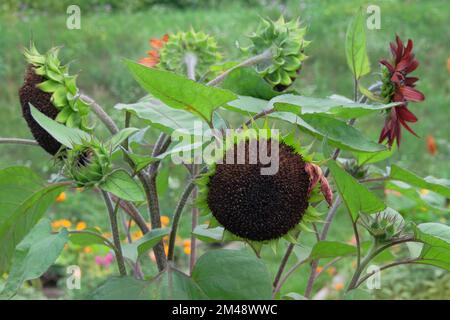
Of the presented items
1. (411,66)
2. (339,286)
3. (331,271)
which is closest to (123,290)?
(411,66)

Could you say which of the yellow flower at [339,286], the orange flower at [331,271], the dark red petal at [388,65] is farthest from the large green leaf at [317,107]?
the orange flower at [331,271]

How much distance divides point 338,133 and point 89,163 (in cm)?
26

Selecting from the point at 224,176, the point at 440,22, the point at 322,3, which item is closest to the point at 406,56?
the point at 224,176

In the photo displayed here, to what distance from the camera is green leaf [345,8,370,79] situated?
0.86 meters

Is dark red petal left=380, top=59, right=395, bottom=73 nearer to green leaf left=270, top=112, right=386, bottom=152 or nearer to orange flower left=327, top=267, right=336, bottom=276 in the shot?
green leaf left=270, top=112, right=386, bottom=152

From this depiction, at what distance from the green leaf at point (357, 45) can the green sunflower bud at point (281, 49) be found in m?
0.05

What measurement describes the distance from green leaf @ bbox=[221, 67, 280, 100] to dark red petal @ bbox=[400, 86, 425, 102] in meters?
0.15

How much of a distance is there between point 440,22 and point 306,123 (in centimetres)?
385

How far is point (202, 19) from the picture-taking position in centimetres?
470

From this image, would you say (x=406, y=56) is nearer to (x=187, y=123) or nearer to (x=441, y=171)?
(x=187, y=123)

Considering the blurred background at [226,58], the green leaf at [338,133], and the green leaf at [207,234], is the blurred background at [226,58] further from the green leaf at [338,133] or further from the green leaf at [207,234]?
the green leaf at [338,133]

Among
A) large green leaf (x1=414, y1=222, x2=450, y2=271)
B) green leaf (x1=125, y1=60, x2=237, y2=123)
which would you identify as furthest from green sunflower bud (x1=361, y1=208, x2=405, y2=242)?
green leaf (x1=125, y1=60, x2=237, y2=123)

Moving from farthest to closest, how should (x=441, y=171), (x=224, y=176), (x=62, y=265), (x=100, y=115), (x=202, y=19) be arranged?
(x=202, y=19) → (x=441, y=171) → (x=62, y=265) → (x=100, y=115) → (x=224, y=176)

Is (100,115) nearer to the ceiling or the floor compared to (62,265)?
nearer to the ceiling
